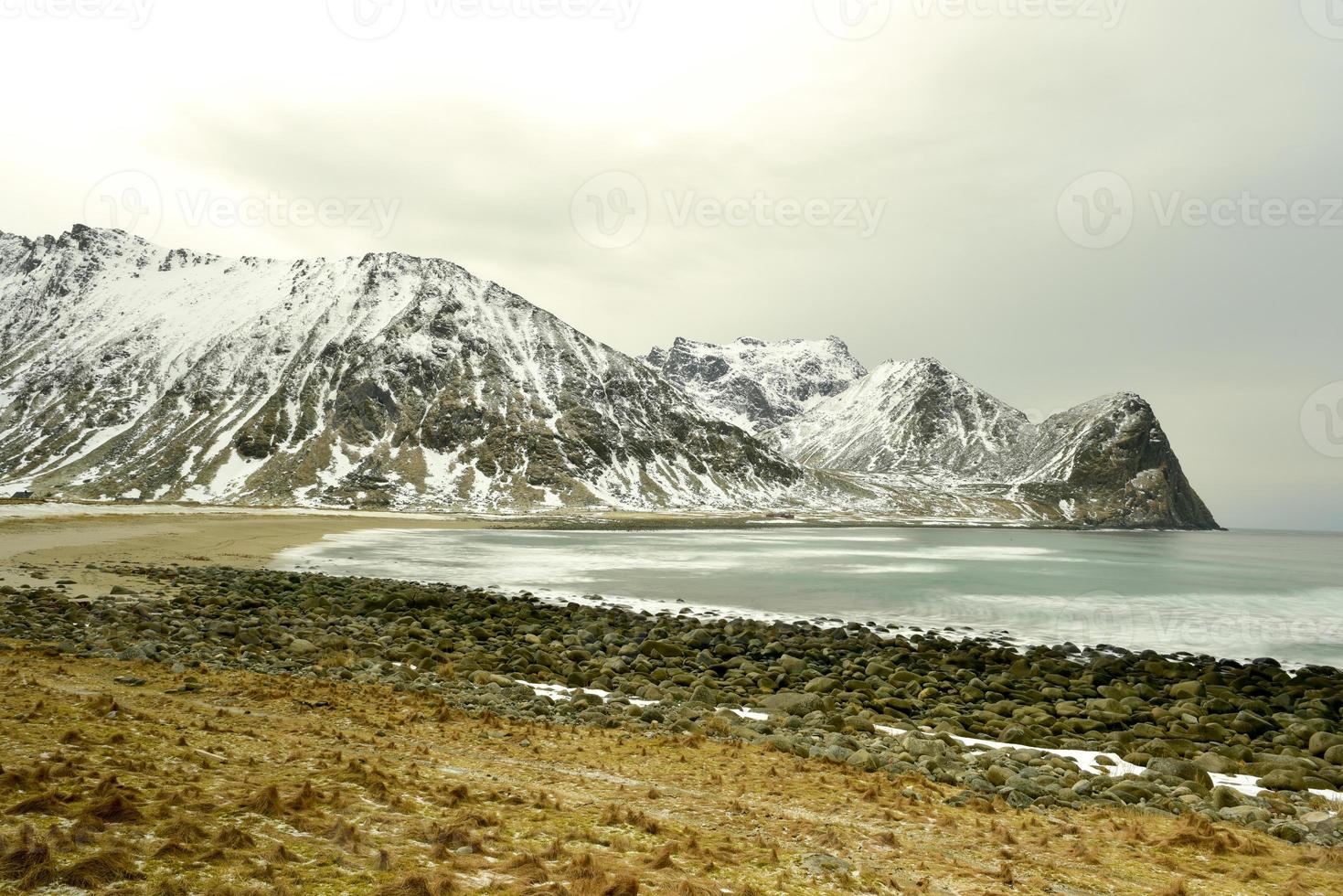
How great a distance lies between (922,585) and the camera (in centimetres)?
5203

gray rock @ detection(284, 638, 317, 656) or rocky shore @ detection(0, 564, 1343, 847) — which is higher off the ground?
gray rock @ detection(284, 638, 317, 656)

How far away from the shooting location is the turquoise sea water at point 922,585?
1446 inches

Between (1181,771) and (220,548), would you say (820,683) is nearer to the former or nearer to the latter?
(1181,771)

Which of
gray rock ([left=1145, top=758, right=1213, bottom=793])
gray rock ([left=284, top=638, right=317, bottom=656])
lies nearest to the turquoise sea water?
gray rock ([left=284, top=638, right=317, bottom=656])

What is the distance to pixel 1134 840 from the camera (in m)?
9.88

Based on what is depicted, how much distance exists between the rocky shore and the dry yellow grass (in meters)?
1.75

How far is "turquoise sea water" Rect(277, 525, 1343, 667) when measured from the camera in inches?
1446

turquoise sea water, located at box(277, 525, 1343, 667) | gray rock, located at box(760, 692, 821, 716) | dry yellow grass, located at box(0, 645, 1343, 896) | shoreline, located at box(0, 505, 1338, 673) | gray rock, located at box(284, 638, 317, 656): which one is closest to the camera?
dry yellow grass, located at box(0, 645, 1343, 896)

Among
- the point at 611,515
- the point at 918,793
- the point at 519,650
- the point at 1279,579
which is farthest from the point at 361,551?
the point at 611,515

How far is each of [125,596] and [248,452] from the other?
173 metres

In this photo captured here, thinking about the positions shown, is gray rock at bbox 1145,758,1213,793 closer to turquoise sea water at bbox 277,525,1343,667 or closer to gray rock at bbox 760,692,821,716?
gray rock at bbox 760,692,821,716

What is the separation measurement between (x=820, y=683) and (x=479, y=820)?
1461cm

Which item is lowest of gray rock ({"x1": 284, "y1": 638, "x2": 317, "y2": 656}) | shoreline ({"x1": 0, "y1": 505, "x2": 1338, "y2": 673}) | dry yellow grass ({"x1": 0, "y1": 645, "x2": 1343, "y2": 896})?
shoreline ({"x1": 0, "y1": 505, "x2": 1338, "y2": 673})

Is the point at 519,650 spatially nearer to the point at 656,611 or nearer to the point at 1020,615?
the point at 656,611
